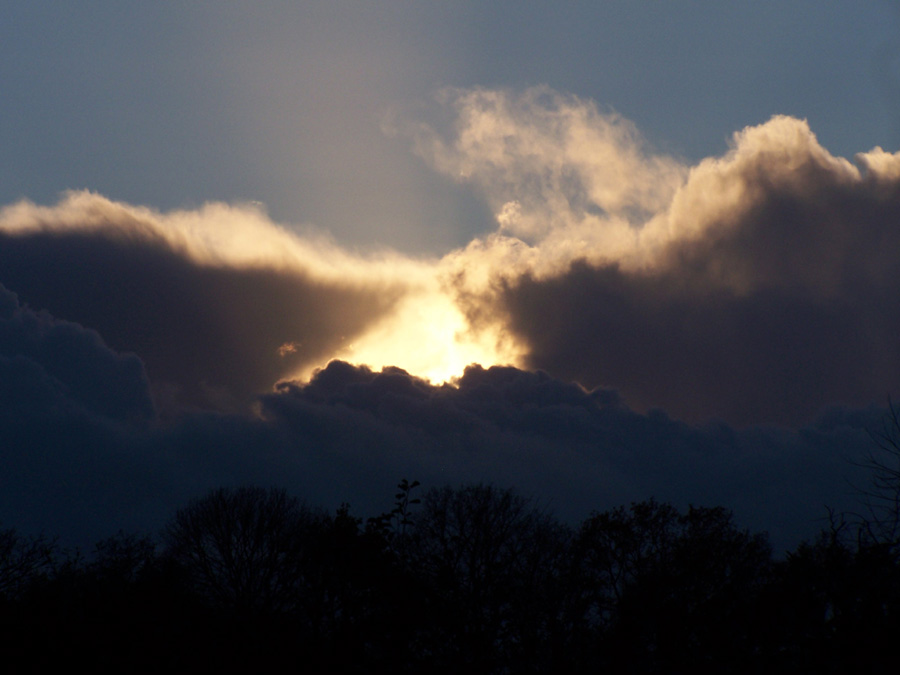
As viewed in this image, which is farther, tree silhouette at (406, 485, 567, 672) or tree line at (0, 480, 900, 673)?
tree silhouette at (406, 485, 567, 672)

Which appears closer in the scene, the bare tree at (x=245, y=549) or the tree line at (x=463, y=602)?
the tree line at (x=463, y=602)

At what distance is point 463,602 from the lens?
39.7 metres

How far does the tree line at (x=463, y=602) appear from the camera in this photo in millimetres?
17984

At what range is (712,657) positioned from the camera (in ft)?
83.0

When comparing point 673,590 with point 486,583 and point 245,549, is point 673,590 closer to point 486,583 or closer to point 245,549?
point 486,583

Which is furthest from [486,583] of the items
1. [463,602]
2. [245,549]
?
[245,549]

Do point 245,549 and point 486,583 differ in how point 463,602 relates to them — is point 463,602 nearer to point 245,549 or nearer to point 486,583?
point 486,583

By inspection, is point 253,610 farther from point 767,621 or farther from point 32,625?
point 767,621

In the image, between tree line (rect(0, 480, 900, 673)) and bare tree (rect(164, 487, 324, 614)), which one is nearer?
tree line (rect(0, 480, 900, 673))

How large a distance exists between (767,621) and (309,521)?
4764 centimetres

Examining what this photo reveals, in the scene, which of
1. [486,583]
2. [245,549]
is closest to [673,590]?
[486,583]

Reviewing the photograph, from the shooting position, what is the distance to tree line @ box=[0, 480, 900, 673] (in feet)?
59.0

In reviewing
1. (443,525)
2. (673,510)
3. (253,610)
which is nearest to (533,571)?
(443,525)

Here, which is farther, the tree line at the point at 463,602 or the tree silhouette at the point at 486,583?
the tree silhouette at the point at 486,583
